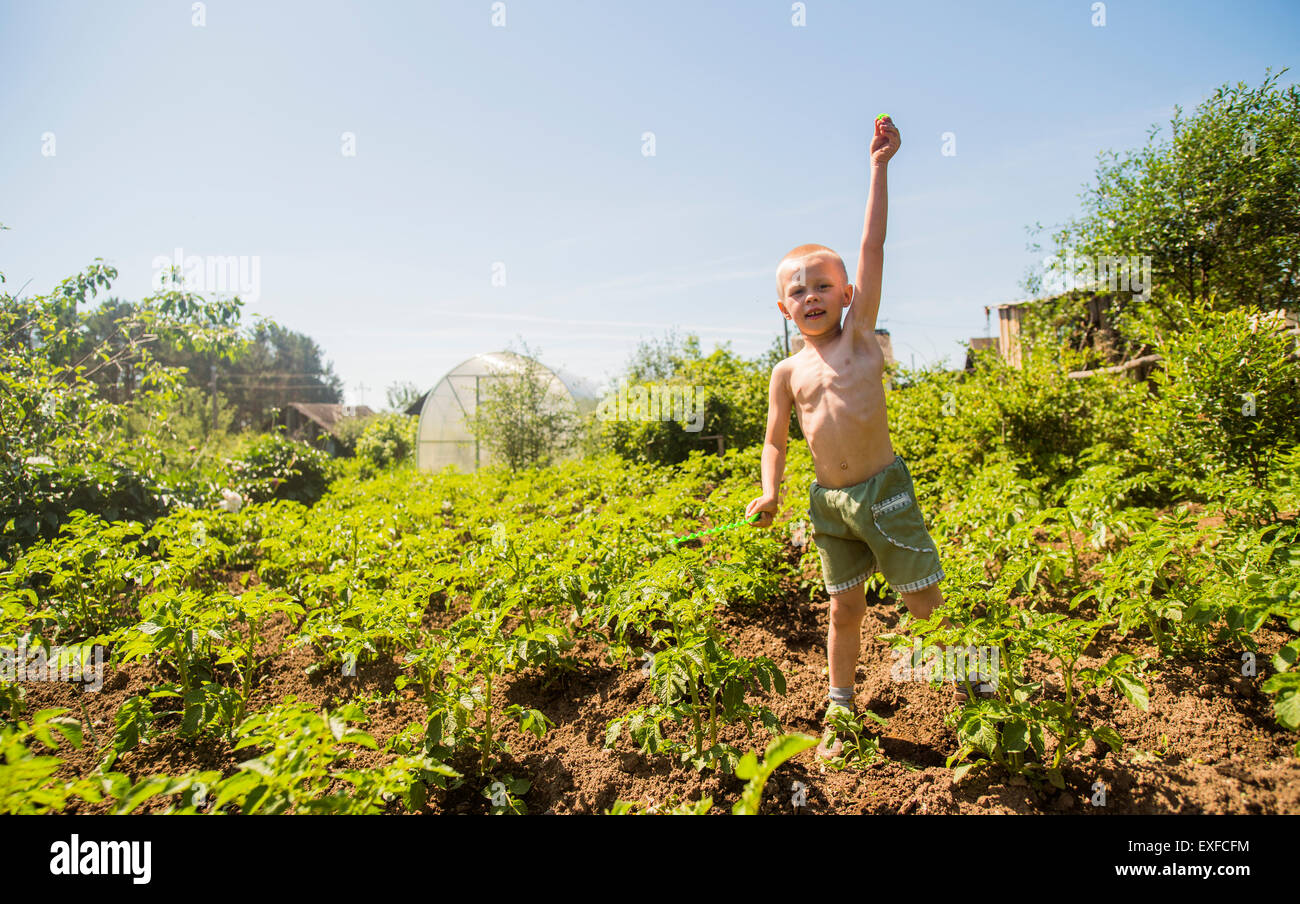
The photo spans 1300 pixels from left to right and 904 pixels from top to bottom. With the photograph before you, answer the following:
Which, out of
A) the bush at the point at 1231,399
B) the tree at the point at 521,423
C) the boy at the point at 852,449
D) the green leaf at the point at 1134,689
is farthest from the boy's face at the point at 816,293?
Answer: the tree at the point at 521,423

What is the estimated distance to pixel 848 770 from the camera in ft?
7.56

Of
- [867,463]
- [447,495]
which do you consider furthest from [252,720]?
[447,495]

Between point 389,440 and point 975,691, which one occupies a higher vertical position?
point 389,440

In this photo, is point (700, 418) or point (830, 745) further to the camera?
point (700, 418)

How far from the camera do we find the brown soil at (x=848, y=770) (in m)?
2.03

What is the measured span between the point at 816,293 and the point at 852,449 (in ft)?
2.01

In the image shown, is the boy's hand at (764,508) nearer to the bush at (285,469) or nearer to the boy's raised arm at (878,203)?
the boy's raised arm at (878,203)

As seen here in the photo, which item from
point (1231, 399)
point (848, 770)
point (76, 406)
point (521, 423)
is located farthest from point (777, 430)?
point (521, 423)

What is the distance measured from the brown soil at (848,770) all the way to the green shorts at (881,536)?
2.01 ft

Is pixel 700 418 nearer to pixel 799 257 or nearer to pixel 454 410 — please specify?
pixel 799 257
